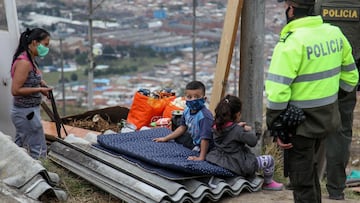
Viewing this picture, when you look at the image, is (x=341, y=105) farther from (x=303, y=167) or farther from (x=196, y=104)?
(x=196, y=104)

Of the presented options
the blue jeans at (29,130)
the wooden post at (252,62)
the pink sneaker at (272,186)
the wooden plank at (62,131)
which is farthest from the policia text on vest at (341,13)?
the wooden plank at (62,131)

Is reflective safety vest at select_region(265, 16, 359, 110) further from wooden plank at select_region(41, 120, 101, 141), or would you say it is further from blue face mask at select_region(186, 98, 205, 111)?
wooden plank at select_region(41, 120, 101, 141)

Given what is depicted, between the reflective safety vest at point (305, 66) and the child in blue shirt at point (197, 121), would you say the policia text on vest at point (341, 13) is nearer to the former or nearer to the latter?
the reflective safety vest at point (305, 66)

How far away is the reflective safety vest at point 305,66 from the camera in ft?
13.0

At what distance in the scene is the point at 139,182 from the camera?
473 centimetres

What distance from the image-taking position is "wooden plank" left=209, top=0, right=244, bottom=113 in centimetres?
590

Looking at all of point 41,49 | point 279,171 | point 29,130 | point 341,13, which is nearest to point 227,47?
point 341,13

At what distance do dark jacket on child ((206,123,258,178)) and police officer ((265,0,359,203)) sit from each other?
0.74 metres

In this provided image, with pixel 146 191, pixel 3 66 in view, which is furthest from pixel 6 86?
pixel 146 191

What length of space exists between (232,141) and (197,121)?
50 cm

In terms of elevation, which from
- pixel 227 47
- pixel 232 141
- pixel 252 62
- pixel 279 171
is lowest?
pixel 279 171

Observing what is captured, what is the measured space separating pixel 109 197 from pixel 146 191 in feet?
1.94

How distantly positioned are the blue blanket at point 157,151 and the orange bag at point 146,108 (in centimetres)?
116

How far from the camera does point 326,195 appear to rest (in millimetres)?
5461
